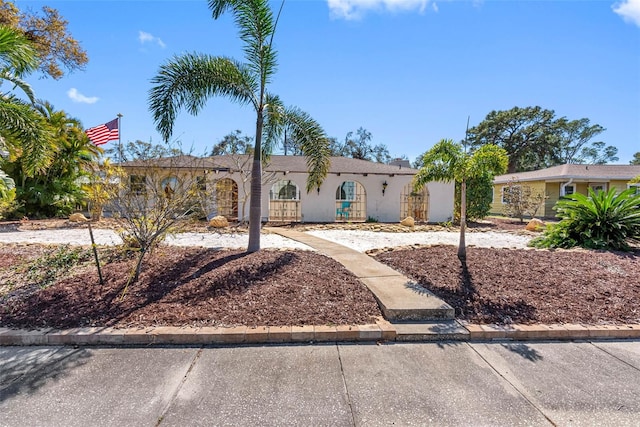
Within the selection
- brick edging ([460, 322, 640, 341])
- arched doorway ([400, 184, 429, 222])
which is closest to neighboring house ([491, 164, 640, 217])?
arched doorway ([400, 184, 429, 222])

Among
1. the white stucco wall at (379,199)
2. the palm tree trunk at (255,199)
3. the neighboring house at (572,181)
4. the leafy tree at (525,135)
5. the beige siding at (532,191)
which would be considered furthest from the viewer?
the leafy tree at (525,135)

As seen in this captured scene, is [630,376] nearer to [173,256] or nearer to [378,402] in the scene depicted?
[378,402]

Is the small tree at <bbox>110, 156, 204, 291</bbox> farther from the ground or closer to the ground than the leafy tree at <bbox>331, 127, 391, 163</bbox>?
closer to the ground

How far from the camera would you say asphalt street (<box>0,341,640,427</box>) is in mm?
2201

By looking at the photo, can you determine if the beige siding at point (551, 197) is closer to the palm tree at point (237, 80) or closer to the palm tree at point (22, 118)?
the palm tree at point (237, 80)

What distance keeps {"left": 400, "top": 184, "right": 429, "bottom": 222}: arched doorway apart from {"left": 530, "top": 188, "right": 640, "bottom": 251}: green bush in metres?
7.80

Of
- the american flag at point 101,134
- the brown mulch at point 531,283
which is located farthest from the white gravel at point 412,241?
the american flag at point 101,134

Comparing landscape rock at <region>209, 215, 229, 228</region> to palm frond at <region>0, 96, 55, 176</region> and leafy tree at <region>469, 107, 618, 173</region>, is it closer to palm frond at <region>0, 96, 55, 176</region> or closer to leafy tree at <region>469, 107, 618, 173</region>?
palm frond at <region>0, 96, 55, 176</region>

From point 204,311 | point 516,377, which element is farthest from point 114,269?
point 516,377

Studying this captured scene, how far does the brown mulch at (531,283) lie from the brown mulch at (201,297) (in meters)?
1.37

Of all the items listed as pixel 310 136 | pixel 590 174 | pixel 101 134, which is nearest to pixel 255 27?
pixel 310 136

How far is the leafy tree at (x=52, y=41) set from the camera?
1366 cm

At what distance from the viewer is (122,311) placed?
12.1ft

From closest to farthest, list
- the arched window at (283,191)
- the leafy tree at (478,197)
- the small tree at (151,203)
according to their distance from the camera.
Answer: the small tree at (151,203)
the leafy tree at (478,197)
the arched window at (283,191)
